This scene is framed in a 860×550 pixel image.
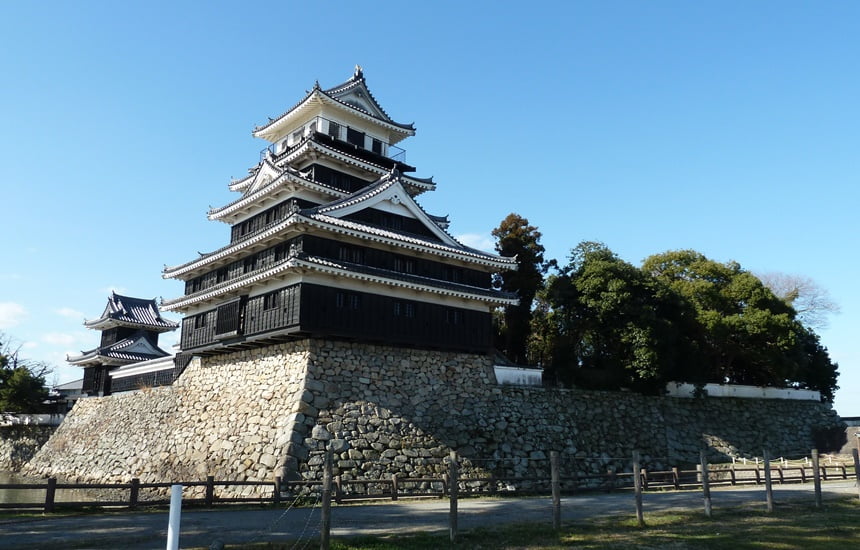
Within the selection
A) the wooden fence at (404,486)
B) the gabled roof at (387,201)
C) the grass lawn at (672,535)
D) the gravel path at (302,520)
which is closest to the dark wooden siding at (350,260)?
the gabled roof at (387,201)

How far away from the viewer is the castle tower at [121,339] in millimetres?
42594

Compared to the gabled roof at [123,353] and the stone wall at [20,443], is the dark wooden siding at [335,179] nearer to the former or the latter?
the gabled roof at [123,353]

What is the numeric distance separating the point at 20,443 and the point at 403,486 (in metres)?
36.5

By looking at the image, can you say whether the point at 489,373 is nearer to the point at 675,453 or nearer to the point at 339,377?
the point at 339,377

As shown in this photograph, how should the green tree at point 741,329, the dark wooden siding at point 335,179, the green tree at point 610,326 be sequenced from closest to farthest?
1. the dark wooden siding at point 335,179
2. the green tree at point 610,326
3. the green tree at point 741,329

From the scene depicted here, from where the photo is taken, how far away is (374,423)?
24.0 meters

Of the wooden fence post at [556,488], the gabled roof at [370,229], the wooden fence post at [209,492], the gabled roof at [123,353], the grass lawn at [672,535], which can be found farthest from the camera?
the gabled roof at [123,353]

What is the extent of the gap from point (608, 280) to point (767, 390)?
1428cm

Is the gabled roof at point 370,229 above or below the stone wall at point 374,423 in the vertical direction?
above

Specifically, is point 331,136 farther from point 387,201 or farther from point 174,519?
point 174,519

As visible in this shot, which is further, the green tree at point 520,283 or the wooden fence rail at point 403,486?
the green tree at point 520,283

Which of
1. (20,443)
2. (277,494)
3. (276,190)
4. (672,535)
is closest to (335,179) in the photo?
(276,190)

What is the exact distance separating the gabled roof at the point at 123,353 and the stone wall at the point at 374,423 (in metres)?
6.91

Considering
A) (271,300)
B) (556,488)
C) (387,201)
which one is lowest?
(556,488)
